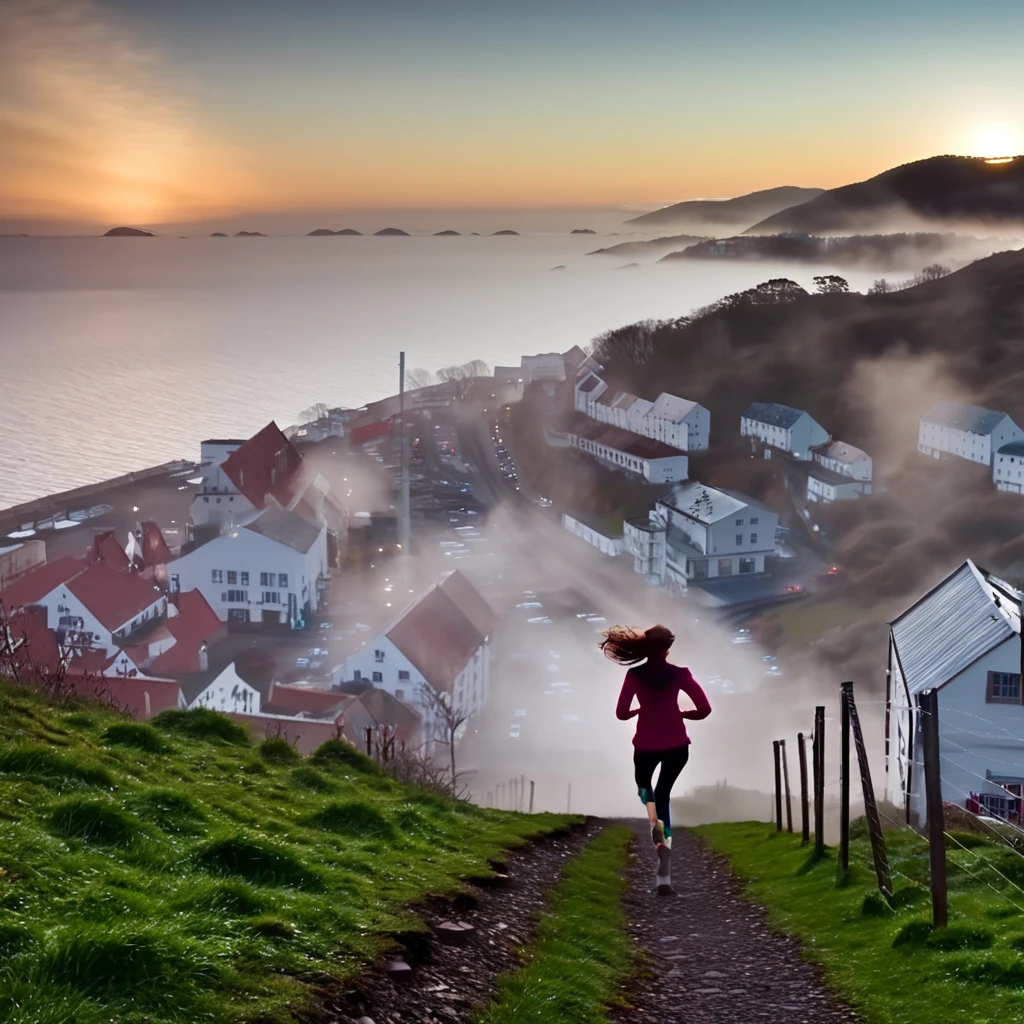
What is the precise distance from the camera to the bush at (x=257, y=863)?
5.25 m

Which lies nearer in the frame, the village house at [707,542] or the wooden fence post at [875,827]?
the wooden fence post at [875,827]

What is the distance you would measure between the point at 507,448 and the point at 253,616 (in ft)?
174

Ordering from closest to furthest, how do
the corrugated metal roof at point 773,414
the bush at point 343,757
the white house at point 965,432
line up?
the bush at point 343,757, the white house at point 965,432, the corrugated metal roof at point 773,414

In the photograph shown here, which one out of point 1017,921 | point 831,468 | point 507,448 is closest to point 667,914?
point 1017,921

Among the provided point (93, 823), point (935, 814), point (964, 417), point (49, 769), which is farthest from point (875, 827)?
point (964, 417)

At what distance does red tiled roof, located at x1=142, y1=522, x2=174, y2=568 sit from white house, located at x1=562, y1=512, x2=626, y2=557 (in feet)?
92.3

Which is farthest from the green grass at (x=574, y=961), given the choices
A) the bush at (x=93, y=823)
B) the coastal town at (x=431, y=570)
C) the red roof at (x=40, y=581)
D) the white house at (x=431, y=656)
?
the red roof at (x=40, y=581)

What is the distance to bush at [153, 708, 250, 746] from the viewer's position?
1045cm

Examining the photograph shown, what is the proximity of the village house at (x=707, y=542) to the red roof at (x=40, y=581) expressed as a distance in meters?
33.1

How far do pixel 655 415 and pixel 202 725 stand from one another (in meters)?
86.9

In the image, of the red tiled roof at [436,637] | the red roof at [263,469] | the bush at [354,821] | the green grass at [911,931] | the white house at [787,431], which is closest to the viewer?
the green grass at [911,931]

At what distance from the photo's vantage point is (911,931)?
589 centimetres

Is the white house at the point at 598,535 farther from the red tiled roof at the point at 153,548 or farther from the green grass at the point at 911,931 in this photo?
the green grass at the point at 911,931

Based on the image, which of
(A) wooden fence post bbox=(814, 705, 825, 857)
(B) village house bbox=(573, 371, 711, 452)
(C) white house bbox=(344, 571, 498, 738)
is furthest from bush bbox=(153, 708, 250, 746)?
(B) village house bbox=(573, 371, 711, 452)
